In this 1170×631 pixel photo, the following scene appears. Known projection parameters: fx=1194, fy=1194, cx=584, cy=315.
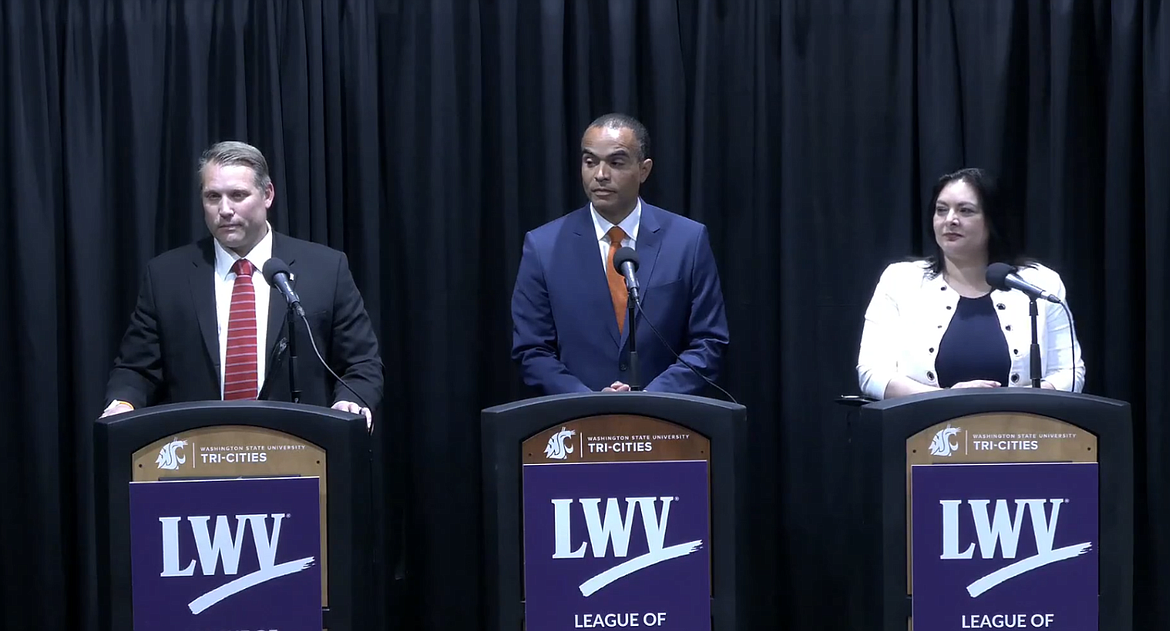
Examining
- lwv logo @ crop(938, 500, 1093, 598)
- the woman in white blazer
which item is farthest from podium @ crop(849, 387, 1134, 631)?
the woman in white blazer

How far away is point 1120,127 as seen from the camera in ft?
12.4

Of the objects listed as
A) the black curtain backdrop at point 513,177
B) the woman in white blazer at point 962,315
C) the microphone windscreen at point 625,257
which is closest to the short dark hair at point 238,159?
the black curtain backdrop at point 513,177

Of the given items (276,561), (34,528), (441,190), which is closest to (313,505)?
(276,561)

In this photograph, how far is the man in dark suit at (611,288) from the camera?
3.23m

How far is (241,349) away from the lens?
305 cm

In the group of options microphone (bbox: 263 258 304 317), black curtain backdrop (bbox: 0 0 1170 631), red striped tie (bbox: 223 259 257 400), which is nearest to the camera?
microphone (bbox: 263 258 304 317)

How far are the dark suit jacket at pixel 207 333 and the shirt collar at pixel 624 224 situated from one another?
2.27 feet

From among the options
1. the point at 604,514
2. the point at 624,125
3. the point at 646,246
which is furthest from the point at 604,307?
the point at 604,514

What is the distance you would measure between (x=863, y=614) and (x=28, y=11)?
319 centimetres

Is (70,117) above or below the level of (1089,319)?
above

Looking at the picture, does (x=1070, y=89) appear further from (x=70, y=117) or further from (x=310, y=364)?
(x=70, y=117)

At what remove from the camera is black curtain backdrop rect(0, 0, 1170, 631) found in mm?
3822

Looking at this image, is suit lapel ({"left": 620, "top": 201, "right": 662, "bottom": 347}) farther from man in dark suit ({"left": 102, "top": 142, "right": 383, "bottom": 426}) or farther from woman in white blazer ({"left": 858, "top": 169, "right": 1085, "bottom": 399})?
man in dark suit ({"left": 102, "top": 142, "right": 383, "bottom": 426})

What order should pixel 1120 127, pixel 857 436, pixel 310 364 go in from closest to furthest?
pixel 857 436
pixel 310 364
pixel 1120 127
